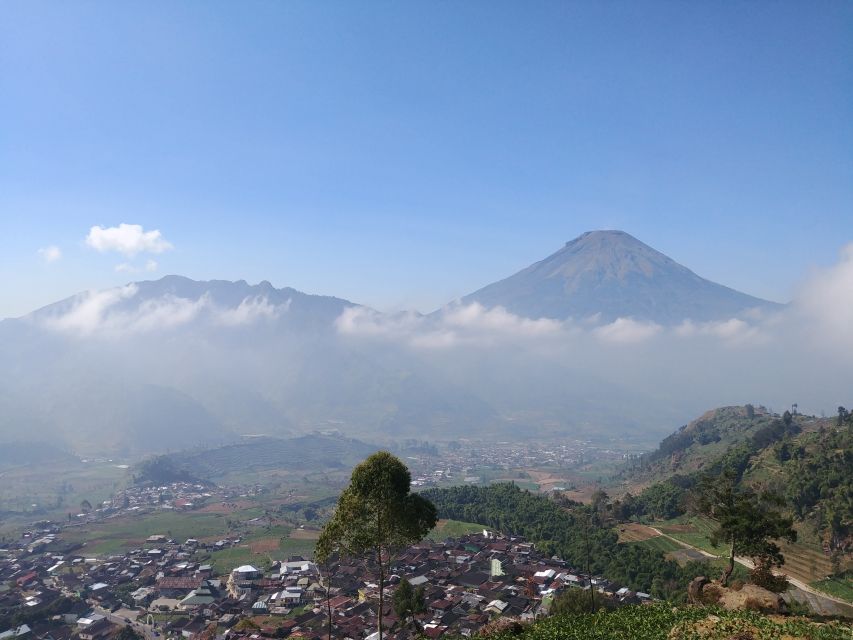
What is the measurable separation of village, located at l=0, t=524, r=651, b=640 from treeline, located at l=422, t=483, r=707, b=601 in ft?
7.01

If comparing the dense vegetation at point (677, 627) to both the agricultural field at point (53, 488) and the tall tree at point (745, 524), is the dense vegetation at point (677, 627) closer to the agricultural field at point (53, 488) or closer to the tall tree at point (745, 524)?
the tall tree at point (745, 524)

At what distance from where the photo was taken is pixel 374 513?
20422 millimetres

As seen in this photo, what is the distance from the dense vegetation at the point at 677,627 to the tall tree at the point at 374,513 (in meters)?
4.88

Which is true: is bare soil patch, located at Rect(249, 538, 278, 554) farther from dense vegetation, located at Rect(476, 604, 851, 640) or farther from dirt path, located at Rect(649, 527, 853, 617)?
dense vegetation, located at Rect(476, 604, 851, 640)

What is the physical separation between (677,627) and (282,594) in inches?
1795

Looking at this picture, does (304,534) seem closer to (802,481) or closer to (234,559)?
(234,559)

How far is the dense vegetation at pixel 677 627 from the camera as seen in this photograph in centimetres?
1692

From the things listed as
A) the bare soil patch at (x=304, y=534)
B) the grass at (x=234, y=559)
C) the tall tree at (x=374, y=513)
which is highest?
the tall tree at (x=374, y=513)

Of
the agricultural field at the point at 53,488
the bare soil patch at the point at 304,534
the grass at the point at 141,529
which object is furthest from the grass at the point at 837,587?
the agricultural field at the point at 53,488

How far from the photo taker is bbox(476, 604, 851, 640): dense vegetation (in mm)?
16922

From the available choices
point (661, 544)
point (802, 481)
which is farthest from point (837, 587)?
point (661, 544)

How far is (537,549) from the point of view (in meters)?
60.8

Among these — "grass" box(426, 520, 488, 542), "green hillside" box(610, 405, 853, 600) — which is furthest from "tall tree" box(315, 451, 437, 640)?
"grass" box(426, 520, 488, 542)

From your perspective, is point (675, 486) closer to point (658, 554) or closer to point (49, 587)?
point (658, 554)
